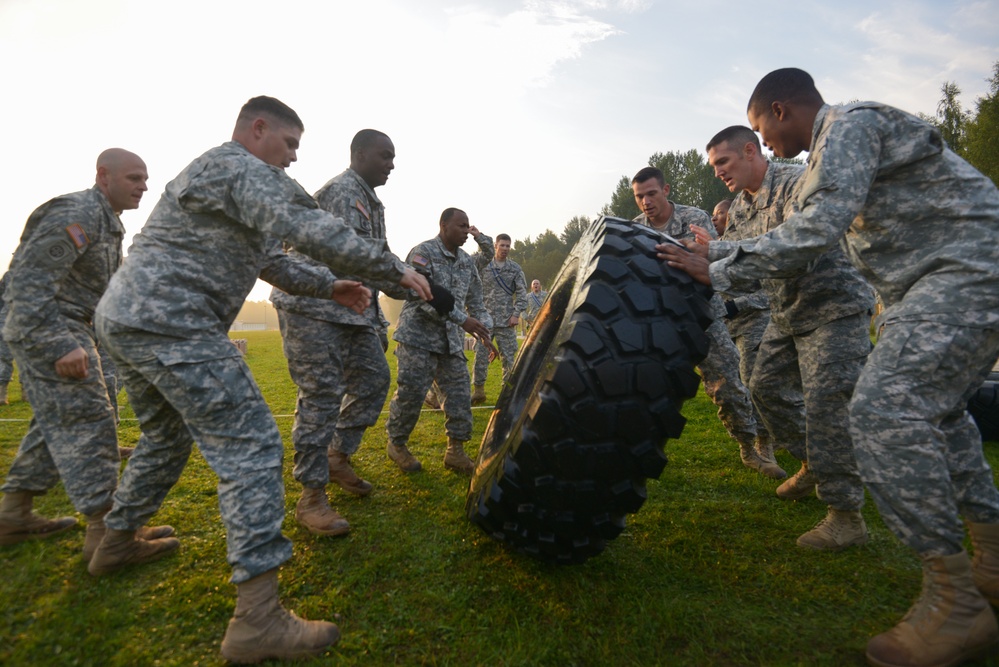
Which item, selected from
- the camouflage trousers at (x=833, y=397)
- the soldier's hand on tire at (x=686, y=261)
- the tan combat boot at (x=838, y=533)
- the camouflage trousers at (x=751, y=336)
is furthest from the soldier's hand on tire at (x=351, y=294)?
the camouflage trousers at (x=751, y=336)

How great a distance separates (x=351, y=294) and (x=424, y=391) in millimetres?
2064

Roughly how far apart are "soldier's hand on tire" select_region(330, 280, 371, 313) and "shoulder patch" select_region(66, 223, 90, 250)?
1554mm

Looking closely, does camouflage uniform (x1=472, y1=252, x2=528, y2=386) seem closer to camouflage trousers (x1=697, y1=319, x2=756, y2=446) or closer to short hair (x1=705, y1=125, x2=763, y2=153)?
camouflage trousers (x1=697, y1=319, x2=756, y2=446)

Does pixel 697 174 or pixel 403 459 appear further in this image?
pixel 697 174

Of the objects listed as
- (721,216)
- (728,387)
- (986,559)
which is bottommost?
(986,559)

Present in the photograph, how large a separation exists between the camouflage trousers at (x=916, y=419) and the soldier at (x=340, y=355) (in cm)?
249

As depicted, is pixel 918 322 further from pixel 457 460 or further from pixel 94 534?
pixel 94 534

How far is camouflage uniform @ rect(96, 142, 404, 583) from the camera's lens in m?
2.13

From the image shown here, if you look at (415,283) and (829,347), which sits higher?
(829,347)

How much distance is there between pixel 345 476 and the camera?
12.9 feet

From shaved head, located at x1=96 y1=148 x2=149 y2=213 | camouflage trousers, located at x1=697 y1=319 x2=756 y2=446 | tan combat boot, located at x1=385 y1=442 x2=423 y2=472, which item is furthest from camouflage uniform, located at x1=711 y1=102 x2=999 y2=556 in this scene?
shaved head, located at x1=96 y1=148 x2=149 y2=213

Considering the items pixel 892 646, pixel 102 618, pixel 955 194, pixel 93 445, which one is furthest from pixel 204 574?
pixel 955 194

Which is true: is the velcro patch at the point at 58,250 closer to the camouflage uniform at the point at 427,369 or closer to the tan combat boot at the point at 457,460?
the camouflage uniform at the point at 427,369

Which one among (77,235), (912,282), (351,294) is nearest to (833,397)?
(912,282)
